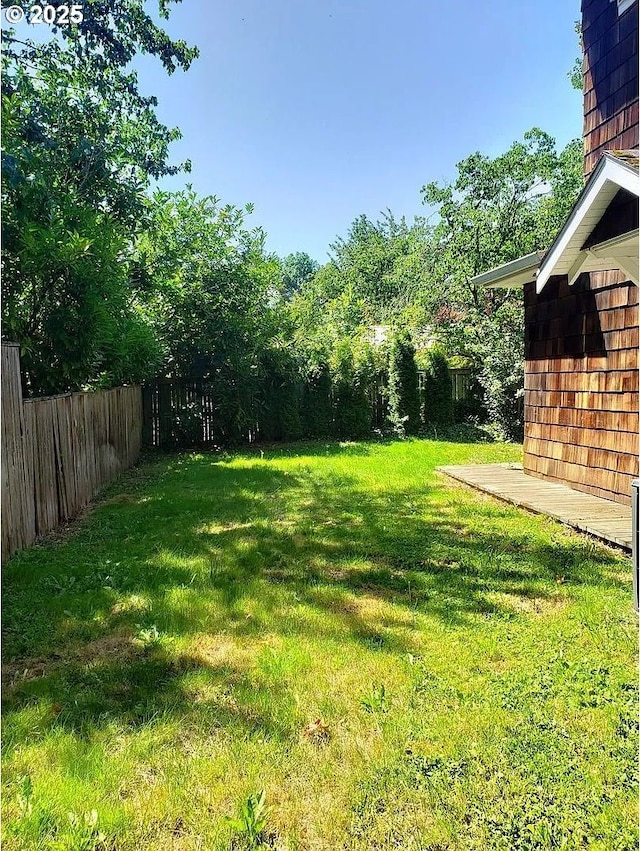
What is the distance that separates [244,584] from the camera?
3453 mm

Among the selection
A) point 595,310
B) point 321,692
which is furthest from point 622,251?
point 321,692

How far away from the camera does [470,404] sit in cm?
1283

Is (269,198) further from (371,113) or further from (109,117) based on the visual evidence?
(109,117)

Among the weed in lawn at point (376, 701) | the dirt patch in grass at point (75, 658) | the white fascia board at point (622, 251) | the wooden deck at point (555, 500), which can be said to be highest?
the white fascia board at point (622, 251)

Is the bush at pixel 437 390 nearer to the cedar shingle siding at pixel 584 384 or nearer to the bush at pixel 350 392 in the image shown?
the bush at pixel 350 392

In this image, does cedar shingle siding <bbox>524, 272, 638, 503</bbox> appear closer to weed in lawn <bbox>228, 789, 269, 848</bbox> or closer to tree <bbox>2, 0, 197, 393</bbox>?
weed in lawn <bbox>228, 789, 269, 848</bbox>

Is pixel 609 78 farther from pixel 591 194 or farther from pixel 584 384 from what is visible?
pixel 584 384

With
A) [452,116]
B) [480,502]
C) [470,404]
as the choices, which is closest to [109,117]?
[480,502]

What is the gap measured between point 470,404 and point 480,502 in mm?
7599

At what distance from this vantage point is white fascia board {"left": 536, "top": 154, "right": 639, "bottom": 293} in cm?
353

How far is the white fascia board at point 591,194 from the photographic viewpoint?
3525mm

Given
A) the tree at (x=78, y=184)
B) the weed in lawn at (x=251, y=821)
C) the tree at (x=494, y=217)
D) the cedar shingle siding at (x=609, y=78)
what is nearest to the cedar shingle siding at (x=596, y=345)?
the cedar shingle siding at (x=609, y=78)

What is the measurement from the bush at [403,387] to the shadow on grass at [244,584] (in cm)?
646

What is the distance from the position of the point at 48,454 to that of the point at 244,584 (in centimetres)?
252
